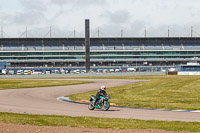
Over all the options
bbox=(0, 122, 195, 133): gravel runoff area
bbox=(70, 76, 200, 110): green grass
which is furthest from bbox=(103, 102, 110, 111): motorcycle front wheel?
bbox=(0, 122, 195, 133): gravel runoff area

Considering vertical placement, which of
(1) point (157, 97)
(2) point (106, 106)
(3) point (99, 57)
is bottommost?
(1) point (157, 97)

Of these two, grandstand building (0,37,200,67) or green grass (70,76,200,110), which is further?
grandstand building (0,37,200,67)

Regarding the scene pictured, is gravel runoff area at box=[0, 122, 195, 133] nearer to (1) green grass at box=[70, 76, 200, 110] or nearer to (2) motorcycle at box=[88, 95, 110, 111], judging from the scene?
(2) motorcycle at box=[88, 95, 110, 111]

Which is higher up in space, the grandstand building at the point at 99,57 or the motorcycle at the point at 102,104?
the grandstand building at the point at 99,57

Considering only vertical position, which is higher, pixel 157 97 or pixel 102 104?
pixel 102 104

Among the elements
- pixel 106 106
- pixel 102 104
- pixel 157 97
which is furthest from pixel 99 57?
pixel 106 106

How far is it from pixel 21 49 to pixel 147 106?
173988 millimetres

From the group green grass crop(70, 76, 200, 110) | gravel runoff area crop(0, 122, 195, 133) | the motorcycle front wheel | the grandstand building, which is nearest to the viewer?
gravel runoff area crop(0, 122, 195, 133)

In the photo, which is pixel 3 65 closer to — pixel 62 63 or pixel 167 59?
pixel 62 63

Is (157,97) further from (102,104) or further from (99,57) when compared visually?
(99,57)

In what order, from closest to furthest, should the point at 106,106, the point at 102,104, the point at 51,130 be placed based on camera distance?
the point at 51,130, the point at 106,106, the point at 102,104

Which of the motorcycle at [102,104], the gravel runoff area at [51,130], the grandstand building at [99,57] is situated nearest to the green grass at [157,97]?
the motorcycle at [102,104]

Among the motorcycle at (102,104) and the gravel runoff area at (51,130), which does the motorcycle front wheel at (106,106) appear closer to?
the motorcycle at (102,104)

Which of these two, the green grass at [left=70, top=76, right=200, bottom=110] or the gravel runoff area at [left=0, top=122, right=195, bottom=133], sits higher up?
the gravel runoff area at [left=0, top=122, right=195, bottom=133]
